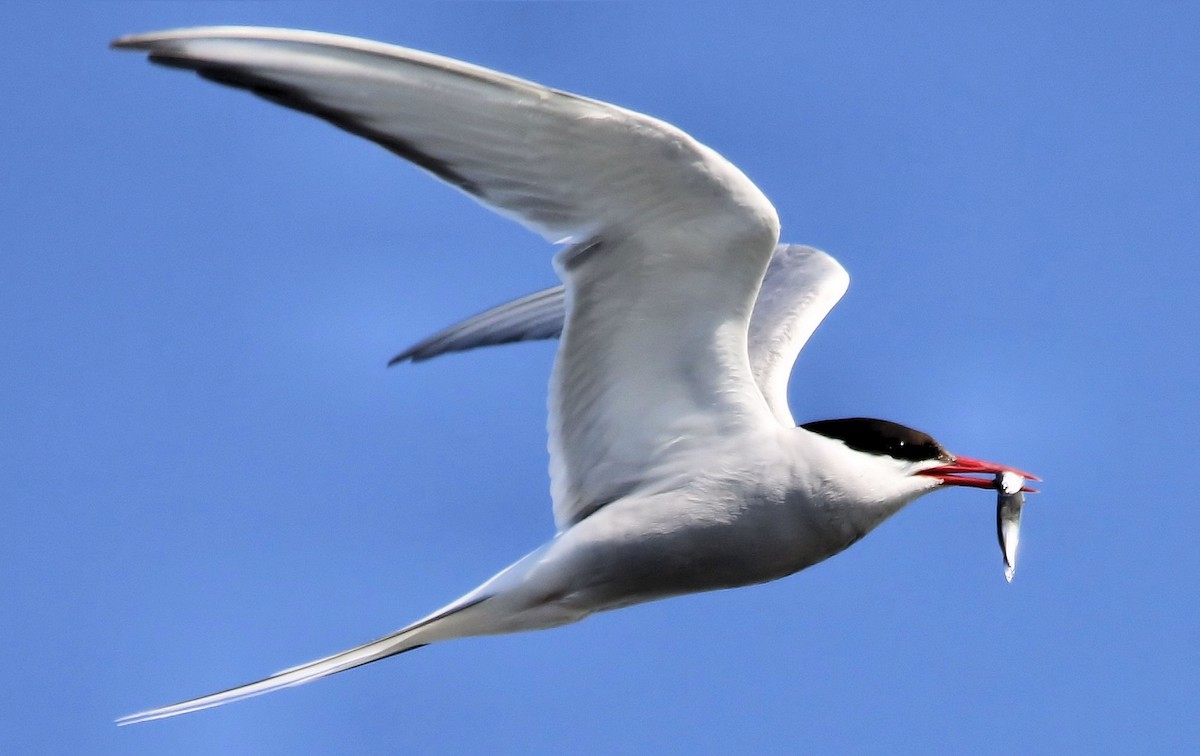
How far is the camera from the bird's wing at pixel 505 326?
6.30 m

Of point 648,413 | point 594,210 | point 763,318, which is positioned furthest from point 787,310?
point 594,210

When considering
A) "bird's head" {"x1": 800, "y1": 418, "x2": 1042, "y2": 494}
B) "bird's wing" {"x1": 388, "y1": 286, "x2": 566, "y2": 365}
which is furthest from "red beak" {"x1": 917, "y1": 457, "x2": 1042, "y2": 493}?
"bird's wing" {"x1": 388, "y1": 286, "x2": 566, "y2": 365}

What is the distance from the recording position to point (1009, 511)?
5.31 meters

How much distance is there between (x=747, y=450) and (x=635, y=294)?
25.8 inches

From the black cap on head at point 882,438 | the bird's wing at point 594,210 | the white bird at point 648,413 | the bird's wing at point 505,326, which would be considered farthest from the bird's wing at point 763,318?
the bird's wing at point 594,210

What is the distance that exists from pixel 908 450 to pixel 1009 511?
0.49 metres

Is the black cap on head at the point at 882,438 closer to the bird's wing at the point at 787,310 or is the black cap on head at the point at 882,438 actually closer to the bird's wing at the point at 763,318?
the bird's wing at the point at 787,310

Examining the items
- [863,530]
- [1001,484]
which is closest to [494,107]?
[863,530]

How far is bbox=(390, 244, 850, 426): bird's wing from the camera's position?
604 cm

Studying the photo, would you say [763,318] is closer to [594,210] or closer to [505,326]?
[505,326]

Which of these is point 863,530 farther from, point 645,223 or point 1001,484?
point 645,223

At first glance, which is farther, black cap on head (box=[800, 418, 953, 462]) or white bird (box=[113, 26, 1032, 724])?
black cap on head (box=[800, 418, 953, 462])

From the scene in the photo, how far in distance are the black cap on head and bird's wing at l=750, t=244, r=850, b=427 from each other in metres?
0.33

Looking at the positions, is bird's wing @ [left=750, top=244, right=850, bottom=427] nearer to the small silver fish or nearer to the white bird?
the white bird
